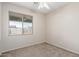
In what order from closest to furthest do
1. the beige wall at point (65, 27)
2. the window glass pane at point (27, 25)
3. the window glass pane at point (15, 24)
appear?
the beige wall at point (65, 27) → the window glass pane at point (15, 24) → the window glass pane at point (27, 25)

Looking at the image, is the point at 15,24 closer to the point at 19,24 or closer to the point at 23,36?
the point at 19,24

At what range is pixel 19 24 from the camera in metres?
3.43

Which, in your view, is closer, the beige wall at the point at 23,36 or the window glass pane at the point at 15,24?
the beige wall at the point at 23,36

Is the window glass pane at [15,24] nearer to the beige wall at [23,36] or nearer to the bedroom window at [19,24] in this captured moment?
the bedroom window at [19,24]

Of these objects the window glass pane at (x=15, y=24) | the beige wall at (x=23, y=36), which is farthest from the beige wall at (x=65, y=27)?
the window glass pane at (x=15, y=24)

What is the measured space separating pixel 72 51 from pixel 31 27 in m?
2.32

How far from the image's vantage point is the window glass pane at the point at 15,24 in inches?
122

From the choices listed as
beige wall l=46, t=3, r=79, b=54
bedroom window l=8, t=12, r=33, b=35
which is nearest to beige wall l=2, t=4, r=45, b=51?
bedroom window l=8, t=12, r=33, b=35

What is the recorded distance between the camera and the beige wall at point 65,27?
9.11 feet

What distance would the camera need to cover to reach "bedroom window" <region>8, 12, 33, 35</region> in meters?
3.14

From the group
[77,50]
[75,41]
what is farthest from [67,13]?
[77,50]

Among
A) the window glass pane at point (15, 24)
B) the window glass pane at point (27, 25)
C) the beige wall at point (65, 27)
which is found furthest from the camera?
the window glass pane at point (27, 25)

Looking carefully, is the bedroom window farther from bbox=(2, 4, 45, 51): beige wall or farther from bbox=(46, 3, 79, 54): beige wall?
bbox=(46, 3, 79, 54): beige wall

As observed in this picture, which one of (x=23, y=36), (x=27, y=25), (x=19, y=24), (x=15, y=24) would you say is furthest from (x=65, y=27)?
(x=15, y=24)
